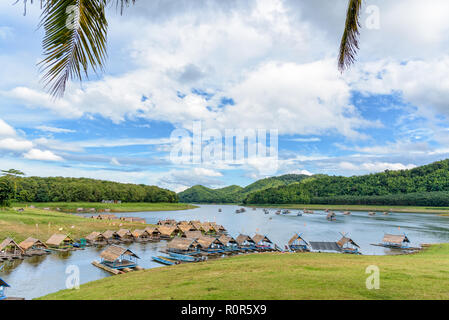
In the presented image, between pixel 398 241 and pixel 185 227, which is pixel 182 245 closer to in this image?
pixel 185 227

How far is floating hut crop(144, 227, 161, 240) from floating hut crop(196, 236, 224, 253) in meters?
11.4

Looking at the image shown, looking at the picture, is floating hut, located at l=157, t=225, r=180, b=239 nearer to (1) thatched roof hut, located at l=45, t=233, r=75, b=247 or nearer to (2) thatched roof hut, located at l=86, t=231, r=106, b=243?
(2) thatched roof hut, located at l=86, t=231, r=106, b=243

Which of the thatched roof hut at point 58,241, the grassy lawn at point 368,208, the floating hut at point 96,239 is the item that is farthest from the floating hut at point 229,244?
the grassy lawn at point 368,208

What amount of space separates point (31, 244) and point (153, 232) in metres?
17.7

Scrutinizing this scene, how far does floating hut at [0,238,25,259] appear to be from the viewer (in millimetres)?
27503

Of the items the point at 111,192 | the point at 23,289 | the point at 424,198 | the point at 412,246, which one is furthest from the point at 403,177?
the point at 23,289

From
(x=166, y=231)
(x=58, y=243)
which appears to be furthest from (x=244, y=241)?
(x=58, y=243)

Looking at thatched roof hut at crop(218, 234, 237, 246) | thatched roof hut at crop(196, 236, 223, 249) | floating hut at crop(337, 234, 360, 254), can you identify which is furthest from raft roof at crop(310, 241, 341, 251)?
thatched roof hut at crop(196, 236, 223, 249)

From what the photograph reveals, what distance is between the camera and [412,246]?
38156 millimetres

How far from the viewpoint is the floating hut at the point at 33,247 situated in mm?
30203

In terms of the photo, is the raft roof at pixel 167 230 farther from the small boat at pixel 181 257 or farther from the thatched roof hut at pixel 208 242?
the small boat at pixel 181 257

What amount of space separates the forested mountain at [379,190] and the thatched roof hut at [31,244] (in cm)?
12126

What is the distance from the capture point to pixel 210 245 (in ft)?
117
